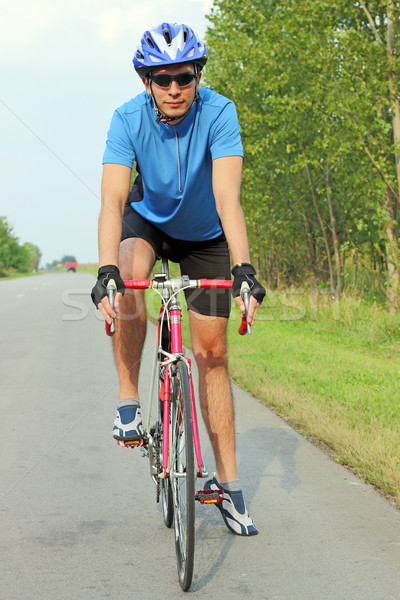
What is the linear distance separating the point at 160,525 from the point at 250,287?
56.5 inches

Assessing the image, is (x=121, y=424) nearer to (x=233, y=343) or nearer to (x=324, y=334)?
(x=233, y=343)

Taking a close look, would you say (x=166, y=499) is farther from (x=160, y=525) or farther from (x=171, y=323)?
(x=171, y=323)

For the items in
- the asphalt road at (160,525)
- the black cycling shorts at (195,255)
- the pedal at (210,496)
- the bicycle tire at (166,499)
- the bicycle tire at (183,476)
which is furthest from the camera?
the black cycling shorts at (195,255)

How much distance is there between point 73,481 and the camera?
451 cm

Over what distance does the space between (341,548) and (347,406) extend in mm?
3028

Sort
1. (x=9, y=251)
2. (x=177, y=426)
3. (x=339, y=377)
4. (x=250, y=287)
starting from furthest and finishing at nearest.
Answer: (x=9, y=251), (x=339, y=377), (x=177, y=426), (x=250, y=287)

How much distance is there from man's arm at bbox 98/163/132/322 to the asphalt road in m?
1.34

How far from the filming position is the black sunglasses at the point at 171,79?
3.41 metres

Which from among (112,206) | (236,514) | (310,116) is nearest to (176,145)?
(112,206)

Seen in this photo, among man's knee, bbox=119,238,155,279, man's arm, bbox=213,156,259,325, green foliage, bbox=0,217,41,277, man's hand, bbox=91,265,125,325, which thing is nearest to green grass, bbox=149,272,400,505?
man's arm, bbox=213,156,259,325

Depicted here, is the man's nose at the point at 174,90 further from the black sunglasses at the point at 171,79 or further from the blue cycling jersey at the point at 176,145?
the blue cycling jersey at the point at 176,145

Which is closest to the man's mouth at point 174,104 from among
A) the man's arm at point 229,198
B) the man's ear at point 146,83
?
the man's ear at point 146,83

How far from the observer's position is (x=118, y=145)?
3.47 metres

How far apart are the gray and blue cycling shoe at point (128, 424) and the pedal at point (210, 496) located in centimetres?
46
